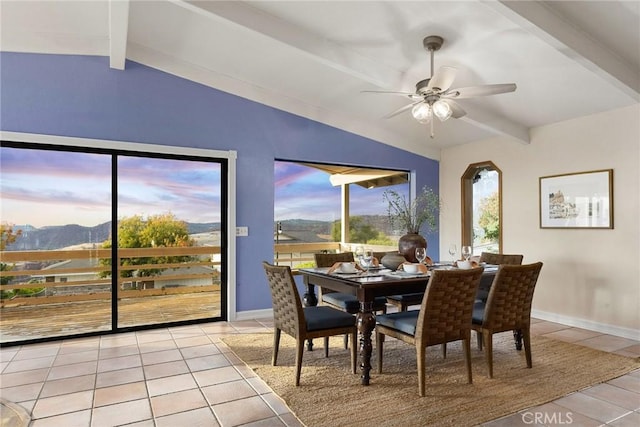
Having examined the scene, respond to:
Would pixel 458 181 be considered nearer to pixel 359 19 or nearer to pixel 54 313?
pixel 359 19

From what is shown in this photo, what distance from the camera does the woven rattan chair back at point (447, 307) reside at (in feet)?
8.57

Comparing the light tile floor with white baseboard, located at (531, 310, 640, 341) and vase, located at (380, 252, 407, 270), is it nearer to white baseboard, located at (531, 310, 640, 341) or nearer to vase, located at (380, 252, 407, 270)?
white baseboard, located at (531, 310, 640, 341)

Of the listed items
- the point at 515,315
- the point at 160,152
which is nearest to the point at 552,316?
the point at 515,315

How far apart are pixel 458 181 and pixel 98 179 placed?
184 inches

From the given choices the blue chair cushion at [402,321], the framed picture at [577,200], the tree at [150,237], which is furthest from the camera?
the tree at [150,237]

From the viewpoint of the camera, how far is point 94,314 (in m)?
4.40

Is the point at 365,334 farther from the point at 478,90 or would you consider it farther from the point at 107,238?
the point at 107,238

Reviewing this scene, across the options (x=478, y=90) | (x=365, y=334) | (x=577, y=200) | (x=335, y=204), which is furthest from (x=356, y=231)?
(x=365, y=334)

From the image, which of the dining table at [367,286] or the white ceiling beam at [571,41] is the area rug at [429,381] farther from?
the white ceiling beam at [571,41]

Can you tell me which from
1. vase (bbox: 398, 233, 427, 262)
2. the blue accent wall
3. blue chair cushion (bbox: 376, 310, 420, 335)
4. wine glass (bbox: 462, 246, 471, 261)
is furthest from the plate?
the blue accent wall

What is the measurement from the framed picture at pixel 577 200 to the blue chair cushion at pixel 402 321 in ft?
8.62

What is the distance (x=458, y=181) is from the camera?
19.3 feet

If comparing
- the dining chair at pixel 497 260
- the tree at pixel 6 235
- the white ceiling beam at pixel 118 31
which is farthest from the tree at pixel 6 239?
the dining chair at pixel 497 260

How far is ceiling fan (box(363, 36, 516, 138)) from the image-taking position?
3.05 m
